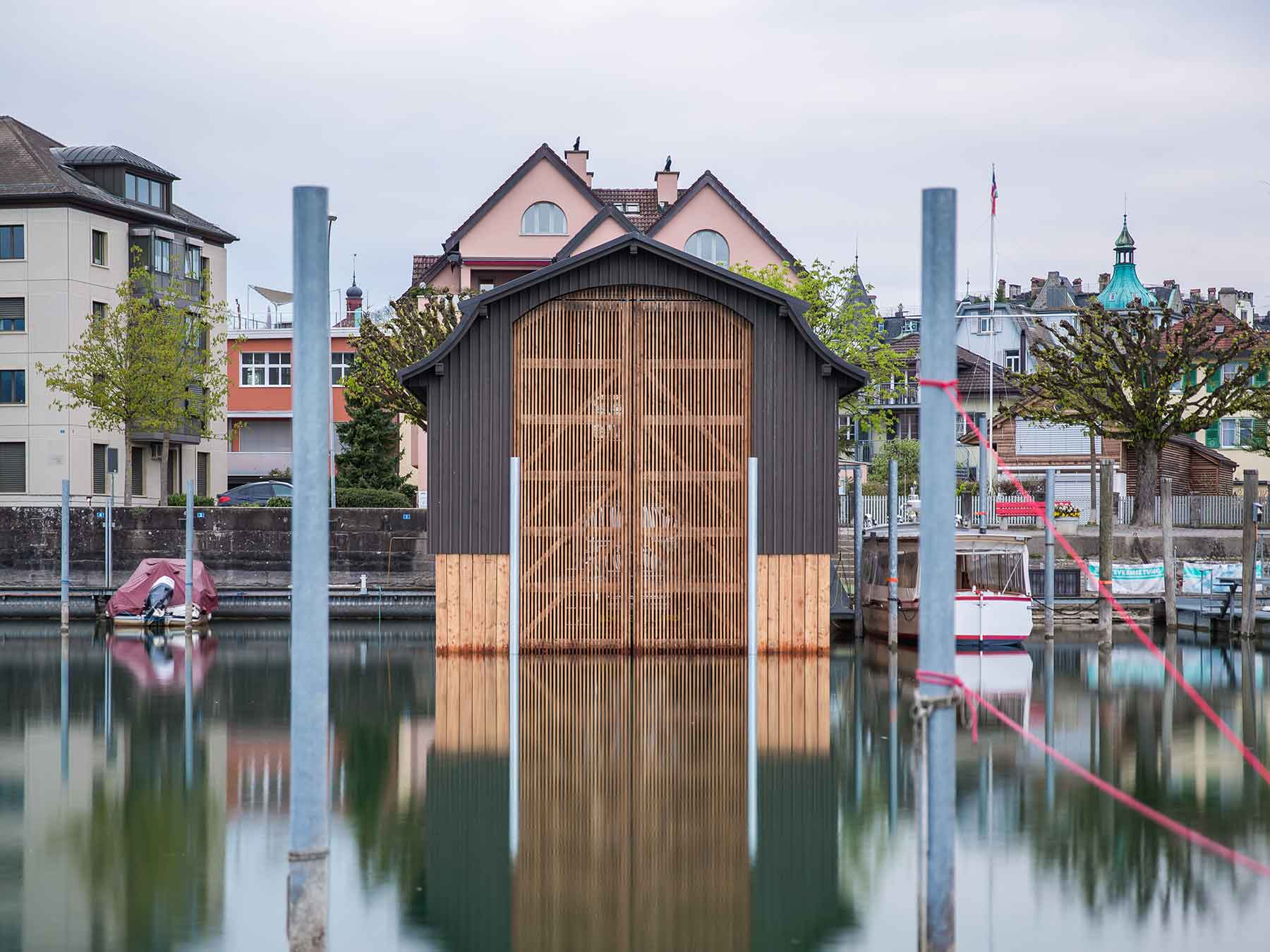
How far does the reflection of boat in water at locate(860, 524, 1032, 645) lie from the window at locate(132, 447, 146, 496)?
28500 millimetres

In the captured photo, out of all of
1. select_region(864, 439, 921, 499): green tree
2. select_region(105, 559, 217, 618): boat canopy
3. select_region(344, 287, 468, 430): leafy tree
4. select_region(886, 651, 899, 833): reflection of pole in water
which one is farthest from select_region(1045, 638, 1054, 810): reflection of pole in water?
select_region(864, 439, 921, 499): green tree

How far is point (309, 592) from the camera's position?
26.4ft

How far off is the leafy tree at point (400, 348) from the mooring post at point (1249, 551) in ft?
75.4

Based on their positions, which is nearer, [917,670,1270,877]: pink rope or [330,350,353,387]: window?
[917,670,1270,877]: pink rope

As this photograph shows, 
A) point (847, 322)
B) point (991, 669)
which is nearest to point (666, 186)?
point (847, 322)

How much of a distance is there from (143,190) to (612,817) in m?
46.6

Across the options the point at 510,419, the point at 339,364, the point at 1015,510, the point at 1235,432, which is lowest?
the point at 1015,510

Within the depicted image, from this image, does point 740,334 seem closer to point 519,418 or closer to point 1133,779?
point 519,418

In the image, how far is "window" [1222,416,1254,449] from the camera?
212 feet

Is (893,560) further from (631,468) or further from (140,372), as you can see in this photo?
(140,372)

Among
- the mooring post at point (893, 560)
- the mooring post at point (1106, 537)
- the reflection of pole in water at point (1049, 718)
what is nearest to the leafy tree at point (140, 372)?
the mooring post at point (893, 560)

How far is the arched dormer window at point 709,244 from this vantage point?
181 feet

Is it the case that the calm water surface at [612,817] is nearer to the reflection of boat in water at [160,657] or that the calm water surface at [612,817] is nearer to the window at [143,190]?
the reflection of boat in water at [160,657]

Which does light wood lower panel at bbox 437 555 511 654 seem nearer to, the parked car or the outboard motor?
the outboard motor
